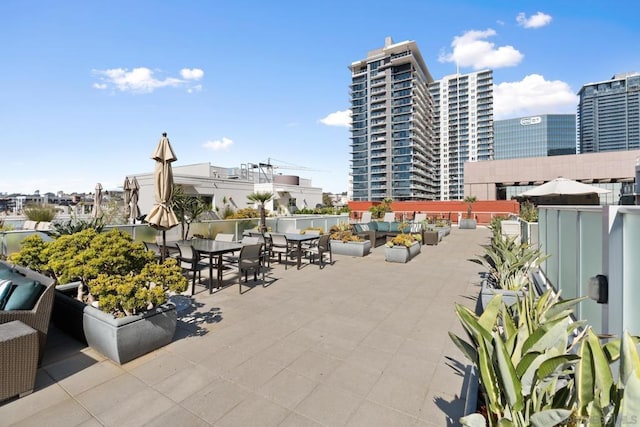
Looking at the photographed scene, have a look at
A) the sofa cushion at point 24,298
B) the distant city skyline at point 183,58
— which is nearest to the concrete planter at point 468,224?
the distant city skyline at point 183,58

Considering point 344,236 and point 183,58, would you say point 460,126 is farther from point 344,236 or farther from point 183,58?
point 183,58

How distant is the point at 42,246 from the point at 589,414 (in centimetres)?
681

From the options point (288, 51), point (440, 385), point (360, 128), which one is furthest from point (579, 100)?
point (440, 385)

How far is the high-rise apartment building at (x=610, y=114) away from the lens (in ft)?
353

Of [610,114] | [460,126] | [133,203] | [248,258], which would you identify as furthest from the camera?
[610,114]

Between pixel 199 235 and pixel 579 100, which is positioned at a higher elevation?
pixel 579 100

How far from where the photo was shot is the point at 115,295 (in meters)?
3.15

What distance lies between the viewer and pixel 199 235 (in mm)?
9648

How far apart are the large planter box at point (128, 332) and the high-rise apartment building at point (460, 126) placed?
110103mm

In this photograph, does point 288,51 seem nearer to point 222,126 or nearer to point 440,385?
point 222,126

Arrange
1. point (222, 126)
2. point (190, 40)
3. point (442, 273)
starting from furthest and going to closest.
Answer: point (222, 126) < point (190, 40) < point (442, 273)

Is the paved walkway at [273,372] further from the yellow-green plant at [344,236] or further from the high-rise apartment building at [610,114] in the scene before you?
the high-rise apartment building at [610,114]

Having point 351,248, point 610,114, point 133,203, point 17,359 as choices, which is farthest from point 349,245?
point 610,114

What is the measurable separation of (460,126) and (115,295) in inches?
4832
